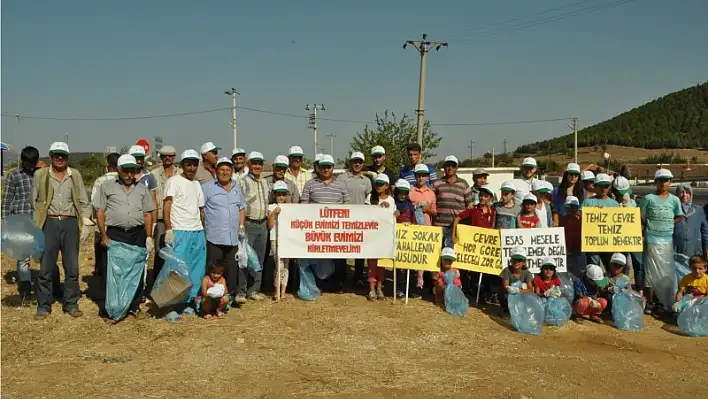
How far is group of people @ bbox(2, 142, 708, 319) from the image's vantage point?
23.9 feet

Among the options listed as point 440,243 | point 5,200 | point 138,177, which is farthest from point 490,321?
point 5,200

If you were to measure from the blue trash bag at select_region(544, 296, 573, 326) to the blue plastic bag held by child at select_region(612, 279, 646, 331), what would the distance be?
0.62 meters

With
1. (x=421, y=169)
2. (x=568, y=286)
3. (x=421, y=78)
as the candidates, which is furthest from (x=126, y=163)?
(x=421, y=78)

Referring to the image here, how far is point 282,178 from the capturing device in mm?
8680

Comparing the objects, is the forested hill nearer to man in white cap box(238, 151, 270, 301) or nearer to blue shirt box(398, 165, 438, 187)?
blue shirt box(398, 165, 438, 187)

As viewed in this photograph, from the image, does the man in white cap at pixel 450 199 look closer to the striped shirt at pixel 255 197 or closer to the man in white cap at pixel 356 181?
the man in white cap at pixel 356 181

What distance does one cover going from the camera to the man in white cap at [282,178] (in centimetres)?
847

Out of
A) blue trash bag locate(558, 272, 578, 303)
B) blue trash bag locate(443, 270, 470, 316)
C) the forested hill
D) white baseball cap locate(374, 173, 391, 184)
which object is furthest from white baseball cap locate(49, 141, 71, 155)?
the forested hill

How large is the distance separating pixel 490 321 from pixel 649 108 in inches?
4683

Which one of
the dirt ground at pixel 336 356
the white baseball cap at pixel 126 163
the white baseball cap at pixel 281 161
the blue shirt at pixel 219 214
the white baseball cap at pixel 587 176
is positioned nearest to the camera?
the dirt ground at pixel 336 356

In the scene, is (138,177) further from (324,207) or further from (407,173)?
(407,173)

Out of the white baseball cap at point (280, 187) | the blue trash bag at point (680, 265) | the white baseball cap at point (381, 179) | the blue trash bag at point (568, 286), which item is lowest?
the blue trash bag at point (568, 286)

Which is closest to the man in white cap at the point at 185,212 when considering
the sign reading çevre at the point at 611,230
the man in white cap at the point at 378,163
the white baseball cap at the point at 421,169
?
the man in white cap at the point at 378,163

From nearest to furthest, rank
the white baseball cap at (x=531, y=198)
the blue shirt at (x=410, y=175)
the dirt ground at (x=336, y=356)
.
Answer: the dirt ground at (x=336, y=356), the white baseball cap at (x=531, y=198), the blue shirt at (x=410, y=175)
